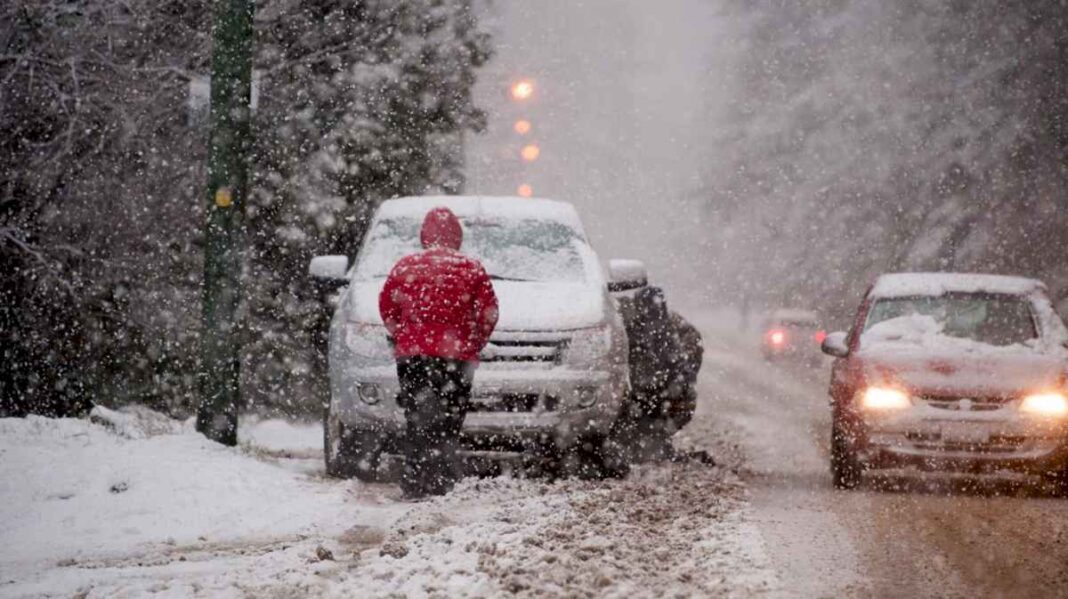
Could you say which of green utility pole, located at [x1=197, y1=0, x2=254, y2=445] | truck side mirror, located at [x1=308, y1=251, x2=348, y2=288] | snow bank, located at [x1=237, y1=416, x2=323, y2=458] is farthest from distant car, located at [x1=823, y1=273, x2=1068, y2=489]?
green utility pole, located at [x1=197, y1=0, x2=254, y2=445]

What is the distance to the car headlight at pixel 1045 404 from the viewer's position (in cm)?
957

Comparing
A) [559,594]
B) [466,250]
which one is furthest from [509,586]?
[466,250]

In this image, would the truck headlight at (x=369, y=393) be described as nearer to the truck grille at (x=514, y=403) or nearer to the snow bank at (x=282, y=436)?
the truck grille at (x=514, y=403)

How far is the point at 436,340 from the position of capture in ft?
27.8

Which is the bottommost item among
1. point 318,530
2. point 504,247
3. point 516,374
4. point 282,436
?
point 282,436

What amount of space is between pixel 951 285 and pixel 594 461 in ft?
11.3

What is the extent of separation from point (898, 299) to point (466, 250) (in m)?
3.67

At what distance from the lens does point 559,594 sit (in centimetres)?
561

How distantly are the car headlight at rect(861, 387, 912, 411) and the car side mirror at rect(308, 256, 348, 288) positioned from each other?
162 inches

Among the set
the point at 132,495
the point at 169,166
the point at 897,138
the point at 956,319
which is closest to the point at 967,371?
the point at 956,319

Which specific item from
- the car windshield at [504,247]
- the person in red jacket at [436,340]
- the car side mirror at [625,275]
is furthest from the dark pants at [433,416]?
the car side mirror at [625,275]

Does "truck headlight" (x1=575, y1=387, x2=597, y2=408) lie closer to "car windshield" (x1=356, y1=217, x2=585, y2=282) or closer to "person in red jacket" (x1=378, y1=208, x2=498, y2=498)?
"person in red jacket" (x1=378, y1=208, x2=498, y2=498)

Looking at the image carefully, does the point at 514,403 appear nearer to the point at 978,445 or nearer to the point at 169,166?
the point at 978,445

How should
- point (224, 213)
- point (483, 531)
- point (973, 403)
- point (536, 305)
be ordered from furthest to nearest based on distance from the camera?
point (224, 213)
point (973, 403)
point (536, 305)
point (483, 531)
